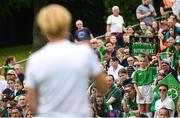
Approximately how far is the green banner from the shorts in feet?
6.19

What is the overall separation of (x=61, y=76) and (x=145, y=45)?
33.3 feet

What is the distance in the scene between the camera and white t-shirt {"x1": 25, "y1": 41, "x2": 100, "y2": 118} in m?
4.47

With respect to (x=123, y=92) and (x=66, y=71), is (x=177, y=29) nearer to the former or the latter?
(x=123, y=92)

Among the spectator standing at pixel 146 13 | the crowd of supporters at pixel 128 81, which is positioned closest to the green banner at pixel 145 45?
the crowd of supporters at pixel 128 81

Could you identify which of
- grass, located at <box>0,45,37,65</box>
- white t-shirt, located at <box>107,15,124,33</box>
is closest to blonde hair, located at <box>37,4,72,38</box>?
white t-shirt, located at <box>107,15,124,33</box>

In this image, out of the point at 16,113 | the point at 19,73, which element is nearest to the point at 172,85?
the point at 16,113

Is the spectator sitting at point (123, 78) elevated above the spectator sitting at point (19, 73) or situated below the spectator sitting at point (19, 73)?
below

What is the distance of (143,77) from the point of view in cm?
1280

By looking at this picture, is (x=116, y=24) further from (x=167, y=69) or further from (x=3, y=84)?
(x=167, y=69)

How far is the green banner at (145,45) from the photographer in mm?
14531

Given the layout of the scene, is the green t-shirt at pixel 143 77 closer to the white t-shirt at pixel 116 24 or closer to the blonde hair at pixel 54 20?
the white t-shirt at pixel 116 24

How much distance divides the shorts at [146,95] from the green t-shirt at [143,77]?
0.31ft

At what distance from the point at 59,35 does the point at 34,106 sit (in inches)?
19.7

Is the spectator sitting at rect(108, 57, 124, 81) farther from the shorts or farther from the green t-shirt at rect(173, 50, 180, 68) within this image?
the shorts
